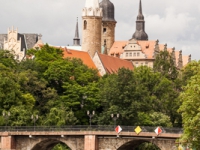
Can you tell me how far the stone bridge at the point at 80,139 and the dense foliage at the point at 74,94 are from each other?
5.54 m

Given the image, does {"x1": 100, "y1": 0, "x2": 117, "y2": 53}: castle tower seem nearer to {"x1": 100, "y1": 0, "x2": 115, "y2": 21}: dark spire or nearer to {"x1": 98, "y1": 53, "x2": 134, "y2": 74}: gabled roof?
{"x1": 100, "y1": 0, "x2": 115, "y2": 21}: dark spire

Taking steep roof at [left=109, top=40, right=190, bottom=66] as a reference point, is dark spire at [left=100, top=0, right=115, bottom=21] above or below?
above

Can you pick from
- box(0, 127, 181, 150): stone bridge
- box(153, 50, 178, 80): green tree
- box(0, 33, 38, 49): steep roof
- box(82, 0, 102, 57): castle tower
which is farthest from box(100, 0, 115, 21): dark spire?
box(0, 127, 181, 150): stone bridge

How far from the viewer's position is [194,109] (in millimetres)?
67375

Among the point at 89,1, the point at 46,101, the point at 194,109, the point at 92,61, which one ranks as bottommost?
the point at 194,109

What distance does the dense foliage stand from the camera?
328 ft

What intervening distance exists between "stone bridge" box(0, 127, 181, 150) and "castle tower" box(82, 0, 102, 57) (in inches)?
2391

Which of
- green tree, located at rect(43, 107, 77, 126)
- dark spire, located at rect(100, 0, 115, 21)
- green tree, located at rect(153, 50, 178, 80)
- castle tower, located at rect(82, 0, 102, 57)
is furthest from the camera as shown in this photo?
dark spire, located at rect(100, 0, 115, 21)

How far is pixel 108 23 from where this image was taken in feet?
567

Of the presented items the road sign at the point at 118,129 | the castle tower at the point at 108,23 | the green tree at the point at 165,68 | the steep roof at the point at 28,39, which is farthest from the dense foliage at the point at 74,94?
the castle tower at the point at 108,23

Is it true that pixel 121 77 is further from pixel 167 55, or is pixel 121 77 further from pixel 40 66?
pixel 167 55

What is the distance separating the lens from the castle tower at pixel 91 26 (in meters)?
150

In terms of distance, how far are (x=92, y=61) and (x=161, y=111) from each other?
27.5 meters

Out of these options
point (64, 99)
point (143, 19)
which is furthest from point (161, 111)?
point (143, 19)
